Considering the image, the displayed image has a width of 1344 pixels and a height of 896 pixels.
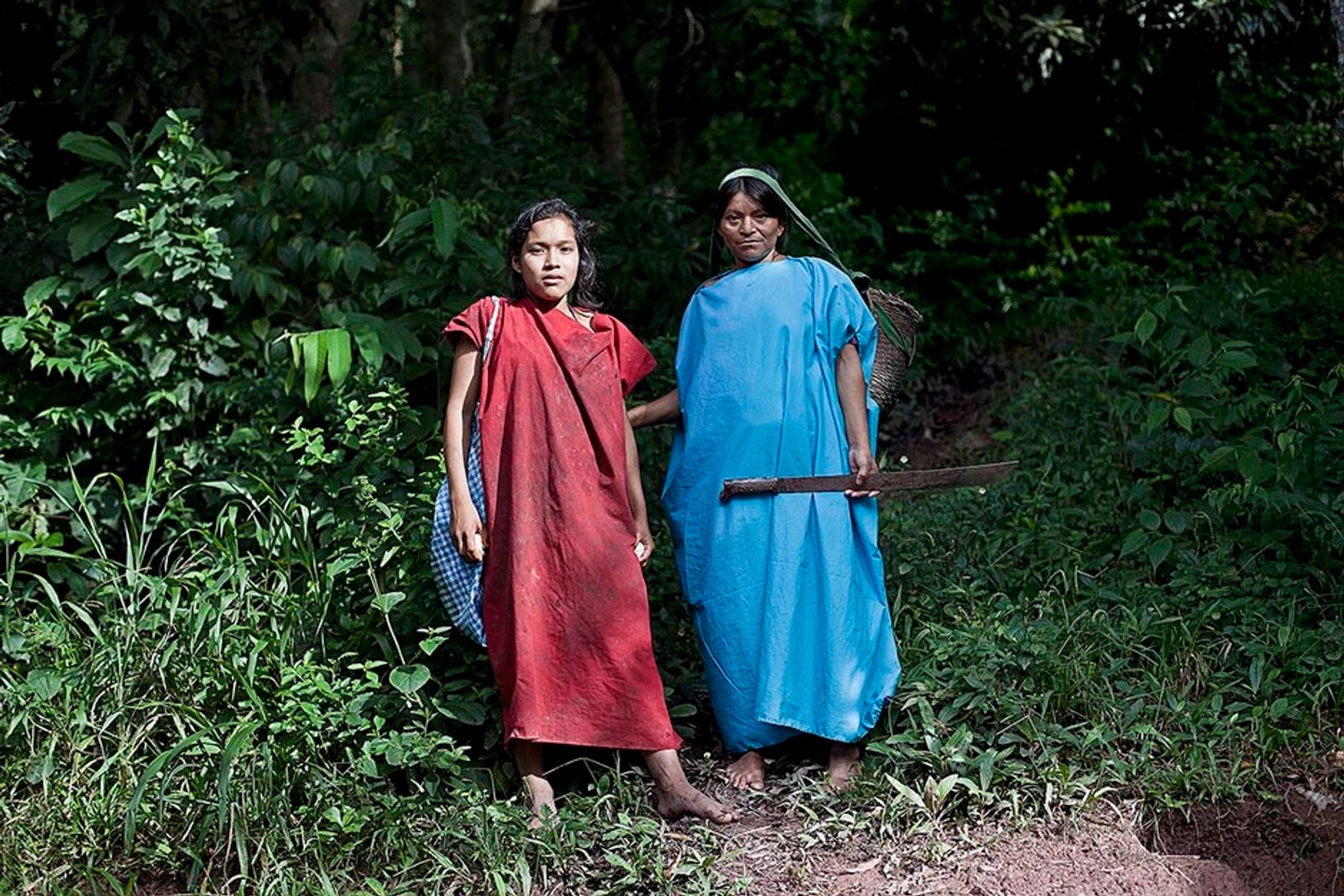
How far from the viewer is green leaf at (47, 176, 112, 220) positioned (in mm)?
4984

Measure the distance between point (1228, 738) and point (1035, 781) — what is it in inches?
21.3

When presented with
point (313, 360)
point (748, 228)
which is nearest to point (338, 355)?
point (313, 360)

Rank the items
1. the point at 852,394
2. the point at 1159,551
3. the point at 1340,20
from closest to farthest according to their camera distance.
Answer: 1. the point at 852,394
2. the point at 1340,20
3. the point at 1159,551

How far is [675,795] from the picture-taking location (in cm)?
363

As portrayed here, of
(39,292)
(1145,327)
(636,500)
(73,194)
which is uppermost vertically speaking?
(73,194)

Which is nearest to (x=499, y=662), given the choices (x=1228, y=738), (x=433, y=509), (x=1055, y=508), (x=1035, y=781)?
(x=433, y=509)

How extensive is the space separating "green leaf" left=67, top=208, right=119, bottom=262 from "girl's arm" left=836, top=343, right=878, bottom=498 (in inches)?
105

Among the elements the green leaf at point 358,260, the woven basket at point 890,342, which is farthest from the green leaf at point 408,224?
the woven basket at point 890,342

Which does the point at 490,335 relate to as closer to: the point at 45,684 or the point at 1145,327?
the point at 45,684

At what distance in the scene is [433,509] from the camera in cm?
415

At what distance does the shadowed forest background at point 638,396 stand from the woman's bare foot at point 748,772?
0.22 meters

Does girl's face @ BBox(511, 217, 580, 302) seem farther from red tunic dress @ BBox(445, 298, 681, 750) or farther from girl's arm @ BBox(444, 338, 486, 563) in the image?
girl's arm @ BBox(444, 338, 486, 563)

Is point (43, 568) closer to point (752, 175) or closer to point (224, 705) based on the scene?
point (224, 705)

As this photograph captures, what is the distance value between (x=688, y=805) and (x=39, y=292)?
2.90 meters
